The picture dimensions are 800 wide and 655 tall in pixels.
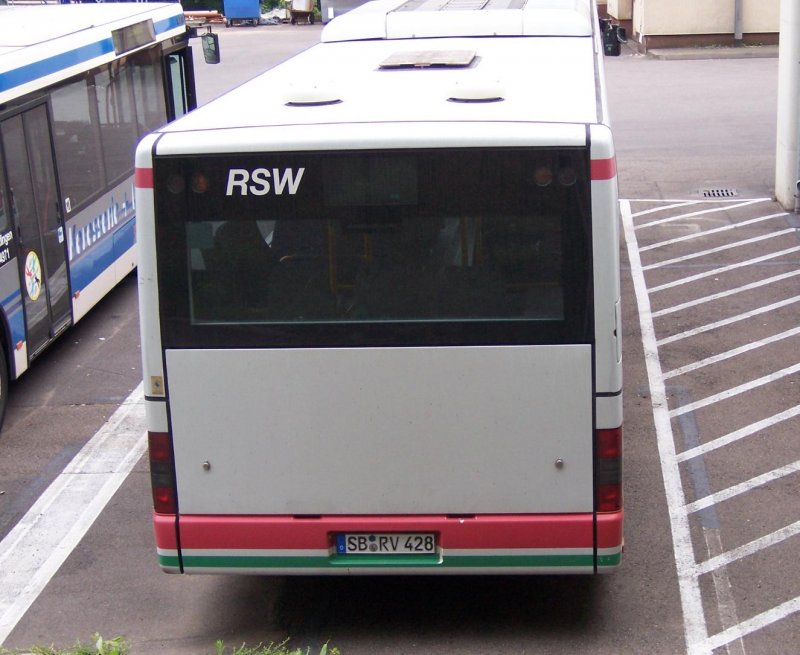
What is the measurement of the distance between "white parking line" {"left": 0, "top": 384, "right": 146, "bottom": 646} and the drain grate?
971 cm

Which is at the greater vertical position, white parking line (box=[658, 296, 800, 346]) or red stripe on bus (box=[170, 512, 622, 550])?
red stripe on bus (box=[170, 512, 622, 550])

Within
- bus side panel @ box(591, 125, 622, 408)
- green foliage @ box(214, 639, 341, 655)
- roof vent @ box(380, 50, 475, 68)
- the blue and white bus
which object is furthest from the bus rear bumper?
the blue and white bus

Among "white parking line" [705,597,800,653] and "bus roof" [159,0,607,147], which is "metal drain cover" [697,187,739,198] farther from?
"white parking line" [705,597,800,653]

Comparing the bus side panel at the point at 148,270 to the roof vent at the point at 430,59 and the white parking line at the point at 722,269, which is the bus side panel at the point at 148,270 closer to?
the roof vent at the point at 430,59

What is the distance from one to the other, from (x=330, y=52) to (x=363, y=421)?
3.80 metres

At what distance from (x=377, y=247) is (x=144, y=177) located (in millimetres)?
1062

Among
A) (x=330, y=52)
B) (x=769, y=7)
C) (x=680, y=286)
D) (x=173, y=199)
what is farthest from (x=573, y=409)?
(x=769, y=7)

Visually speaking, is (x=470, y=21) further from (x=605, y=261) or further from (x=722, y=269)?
(x=722, y=269)

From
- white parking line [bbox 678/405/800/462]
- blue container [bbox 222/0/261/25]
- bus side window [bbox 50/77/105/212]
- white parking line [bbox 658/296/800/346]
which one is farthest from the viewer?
blue container [bbox 222/0/261/25]

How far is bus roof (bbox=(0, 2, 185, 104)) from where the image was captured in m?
9.76

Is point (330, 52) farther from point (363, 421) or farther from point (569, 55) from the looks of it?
point (363, 421)

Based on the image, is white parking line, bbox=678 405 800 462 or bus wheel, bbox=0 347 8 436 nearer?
white parking line, bbox=678 405 800 462

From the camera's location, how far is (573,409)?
5492 millimetres

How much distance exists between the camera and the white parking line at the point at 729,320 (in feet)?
36.0
